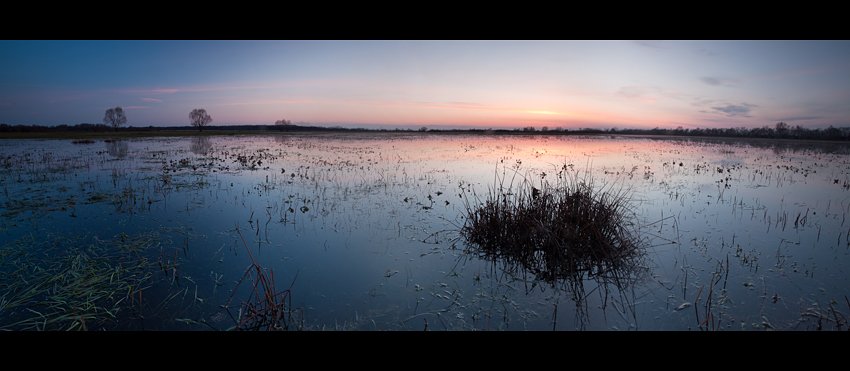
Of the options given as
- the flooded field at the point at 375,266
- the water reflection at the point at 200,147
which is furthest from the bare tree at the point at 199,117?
the flooded field at the point at 375,266

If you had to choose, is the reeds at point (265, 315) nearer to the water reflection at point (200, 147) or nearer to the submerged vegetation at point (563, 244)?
the submerged vegetation at point (563, 244)

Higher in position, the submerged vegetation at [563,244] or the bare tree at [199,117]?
the bare tree at [199,117]

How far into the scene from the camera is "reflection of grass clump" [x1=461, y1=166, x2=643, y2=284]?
207 inches

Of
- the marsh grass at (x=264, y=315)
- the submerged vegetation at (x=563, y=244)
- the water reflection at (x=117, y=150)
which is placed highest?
the water reflection at (x=117, y=150)

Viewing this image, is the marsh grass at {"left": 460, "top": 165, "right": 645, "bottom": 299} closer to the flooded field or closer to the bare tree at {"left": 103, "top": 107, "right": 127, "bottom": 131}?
the flooded field

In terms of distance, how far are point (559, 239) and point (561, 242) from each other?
2.3 inches

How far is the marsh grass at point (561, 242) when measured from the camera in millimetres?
5160

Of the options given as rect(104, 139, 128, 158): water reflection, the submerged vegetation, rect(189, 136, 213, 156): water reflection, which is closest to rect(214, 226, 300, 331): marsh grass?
the submerged vegetation
